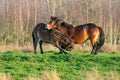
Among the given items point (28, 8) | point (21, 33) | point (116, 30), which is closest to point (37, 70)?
point (21, 33)

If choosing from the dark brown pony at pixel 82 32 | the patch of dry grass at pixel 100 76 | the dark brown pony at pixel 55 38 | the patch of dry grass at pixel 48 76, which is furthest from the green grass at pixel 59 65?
the dark brown pony at pixel 82 32

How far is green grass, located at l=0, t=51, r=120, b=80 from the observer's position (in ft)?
48.8

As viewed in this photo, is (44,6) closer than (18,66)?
No

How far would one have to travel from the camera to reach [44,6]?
45938 mm

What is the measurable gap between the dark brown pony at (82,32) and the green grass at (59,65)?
2.76 m

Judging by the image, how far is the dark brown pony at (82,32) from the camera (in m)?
19.9

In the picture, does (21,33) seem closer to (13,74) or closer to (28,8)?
(28,8)

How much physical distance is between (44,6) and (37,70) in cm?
3082

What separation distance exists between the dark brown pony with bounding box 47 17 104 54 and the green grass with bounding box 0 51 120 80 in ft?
9.07

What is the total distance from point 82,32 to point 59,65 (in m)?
4.04

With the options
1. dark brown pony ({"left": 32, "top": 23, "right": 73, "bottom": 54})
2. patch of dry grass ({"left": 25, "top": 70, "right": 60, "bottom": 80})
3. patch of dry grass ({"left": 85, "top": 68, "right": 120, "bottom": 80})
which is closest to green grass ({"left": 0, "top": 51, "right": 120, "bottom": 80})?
patch of dry grass ({"left": 85, "top": 68, "right": 120, "bottom": 80})

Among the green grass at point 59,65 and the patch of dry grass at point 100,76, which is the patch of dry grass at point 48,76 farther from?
the patch of dry grass at point 100,76

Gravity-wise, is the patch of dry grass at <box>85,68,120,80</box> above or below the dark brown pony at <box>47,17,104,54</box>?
below

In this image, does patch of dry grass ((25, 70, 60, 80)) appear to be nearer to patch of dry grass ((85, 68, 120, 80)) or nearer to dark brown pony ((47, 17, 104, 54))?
patch of dry grass ((85, 68, 120, 80))
